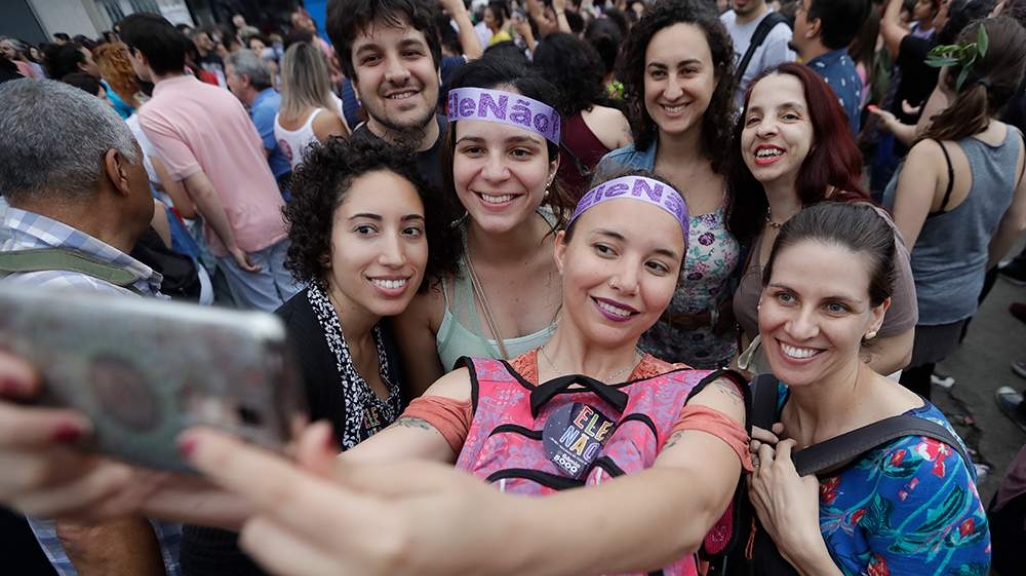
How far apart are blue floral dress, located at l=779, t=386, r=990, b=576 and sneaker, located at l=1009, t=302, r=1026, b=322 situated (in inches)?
170

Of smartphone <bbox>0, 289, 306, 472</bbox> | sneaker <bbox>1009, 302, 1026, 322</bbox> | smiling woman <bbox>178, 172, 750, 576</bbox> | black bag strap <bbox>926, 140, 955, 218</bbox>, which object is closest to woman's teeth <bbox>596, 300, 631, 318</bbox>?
smiling woman <bbox>178, 172, 750, 576</bbox>

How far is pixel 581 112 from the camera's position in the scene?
11.4 feet

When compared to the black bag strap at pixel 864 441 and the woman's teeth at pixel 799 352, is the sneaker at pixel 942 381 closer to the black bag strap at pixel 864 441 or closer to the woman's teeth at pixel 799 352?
the black bag strap at pixel 864 441

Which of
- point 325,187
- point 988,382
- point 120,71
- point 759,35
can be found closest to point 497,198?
point 325,187

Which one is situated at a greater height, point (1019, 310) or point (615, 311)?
point (615, 311)

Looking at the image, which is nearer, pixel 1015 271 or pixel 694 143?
pixel 694 143

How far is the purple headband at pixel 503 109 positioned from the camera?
6.12 feet

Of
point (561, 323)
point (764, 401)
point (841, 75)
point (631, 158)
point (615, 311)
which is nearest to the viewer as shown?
point (615, 311)

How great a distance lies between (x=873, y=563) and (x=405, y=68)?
2.66 m

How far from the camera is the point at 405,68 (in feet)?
8.18

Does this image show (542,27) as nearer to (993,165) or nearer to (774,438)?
(993,165)

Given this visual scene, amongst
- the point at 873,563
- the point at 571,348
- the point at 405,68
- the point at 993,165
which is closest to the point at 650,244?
the point at 571,348

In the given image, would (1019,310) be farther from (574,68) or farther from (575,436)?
(575,436)

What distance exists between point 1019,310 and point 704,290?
4.01 m
